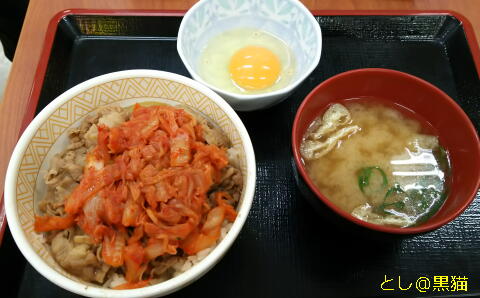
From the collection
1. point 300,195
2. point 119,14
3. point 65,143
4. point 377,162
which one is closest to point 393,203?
point 377,162

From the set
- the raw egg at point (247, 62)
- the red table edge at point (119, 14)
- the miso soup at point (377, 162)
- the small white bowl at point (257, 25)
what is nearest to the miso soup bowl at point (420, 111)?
the miso soup at point (377, 162)

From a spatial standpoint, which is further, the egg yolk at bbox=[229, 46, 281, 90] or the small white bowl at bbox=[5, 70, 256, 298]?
the egg yolk at bbox=[229, 46, 281, 90]

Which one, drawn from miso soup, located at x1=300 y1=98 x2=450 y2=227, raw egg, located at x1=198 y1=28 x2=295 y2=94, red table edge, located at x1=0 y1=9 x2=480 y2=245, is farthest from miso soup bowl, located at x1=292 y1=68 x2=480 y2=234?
red table edge, located at x1=0 y1=9 x2=480 y2=245

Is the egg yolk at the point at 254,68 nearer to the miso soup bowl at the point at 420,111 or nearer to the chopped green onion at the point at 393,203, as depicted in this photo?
the miso soup bowl at the point at 420,111

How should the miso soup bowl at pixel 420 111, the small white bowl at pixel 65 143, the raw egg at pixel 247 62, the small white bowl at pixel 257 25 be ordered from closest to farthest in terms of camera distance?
the small white bowl at pixel 65 143 → the miso soup bowl at pixel 420 111 → the small white bowl at pixel 257 25 → the raw egg at pixel 247 62

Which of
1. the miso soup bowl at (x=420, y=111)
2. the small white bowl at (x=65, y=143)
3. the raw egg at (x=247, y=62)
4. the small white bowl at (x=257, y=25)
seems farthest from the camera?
the raw egg at (x=247, y=62)

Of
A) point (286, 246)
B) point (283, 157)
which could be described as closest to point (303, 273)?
point (286, 246)

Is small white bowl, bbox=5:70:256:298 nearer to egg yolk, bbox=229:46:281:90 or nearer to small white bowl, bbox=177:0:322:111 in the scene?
small white bowl, bbox=177:0:322:111
